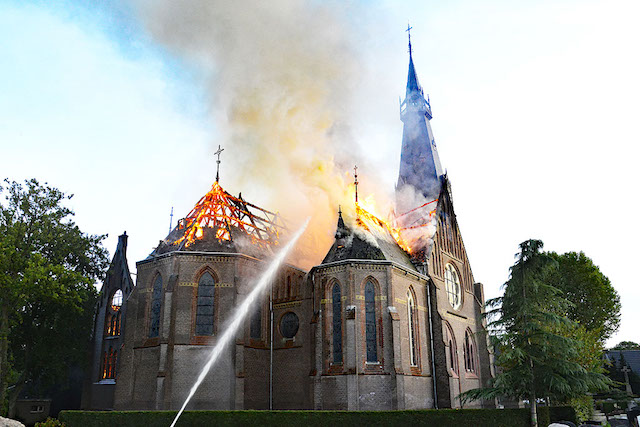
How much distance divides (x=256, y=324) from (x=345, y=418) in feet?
41.5

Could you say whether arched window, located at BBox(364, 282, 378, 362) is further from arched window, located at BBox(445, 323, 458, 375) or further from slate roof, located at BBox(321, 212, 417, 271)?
arched window, located at BBox(445, 323, 458, 375)

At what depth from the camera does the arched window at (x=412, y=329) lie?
33.2m

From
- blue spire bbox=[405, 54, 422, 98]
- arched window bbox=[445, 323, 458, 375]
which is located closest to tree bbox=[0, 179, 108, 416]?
arched window bbox=[445, 323, 458, 375]

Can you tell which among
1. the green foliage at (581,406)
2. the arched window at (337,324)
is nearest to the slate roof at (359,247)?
the arched window at (337,324)

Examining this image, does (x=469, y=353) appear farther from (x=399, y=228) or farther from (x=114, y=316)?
(x=114, y=316)

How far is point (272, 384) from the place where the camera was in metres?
34.2

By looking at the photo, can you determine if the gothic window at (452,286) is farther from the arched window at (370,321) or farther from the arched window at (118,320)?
the arched window at (118,320)

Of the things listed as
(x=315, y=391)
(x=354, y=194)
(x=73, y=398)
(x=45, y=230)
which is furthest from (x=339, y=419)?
(x=73, y=398)

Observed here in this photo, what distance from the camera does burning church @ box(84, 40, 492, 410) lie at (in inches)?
1206

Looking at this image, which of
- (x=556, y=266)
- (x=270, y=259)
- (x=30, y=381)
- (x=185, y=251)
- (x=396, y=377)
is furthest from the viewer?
(x=30, y=381)

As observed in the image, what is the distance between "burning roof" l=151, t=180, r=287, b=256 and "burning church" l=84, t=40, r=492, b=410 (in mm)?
107

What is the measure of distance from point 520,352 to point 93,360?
105ft

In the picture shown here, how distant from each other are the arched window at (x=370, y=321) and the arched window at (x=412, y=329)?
10.0 feet

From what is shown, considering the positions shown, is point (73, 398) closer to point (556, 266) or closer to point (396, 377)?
point (396, 377)
